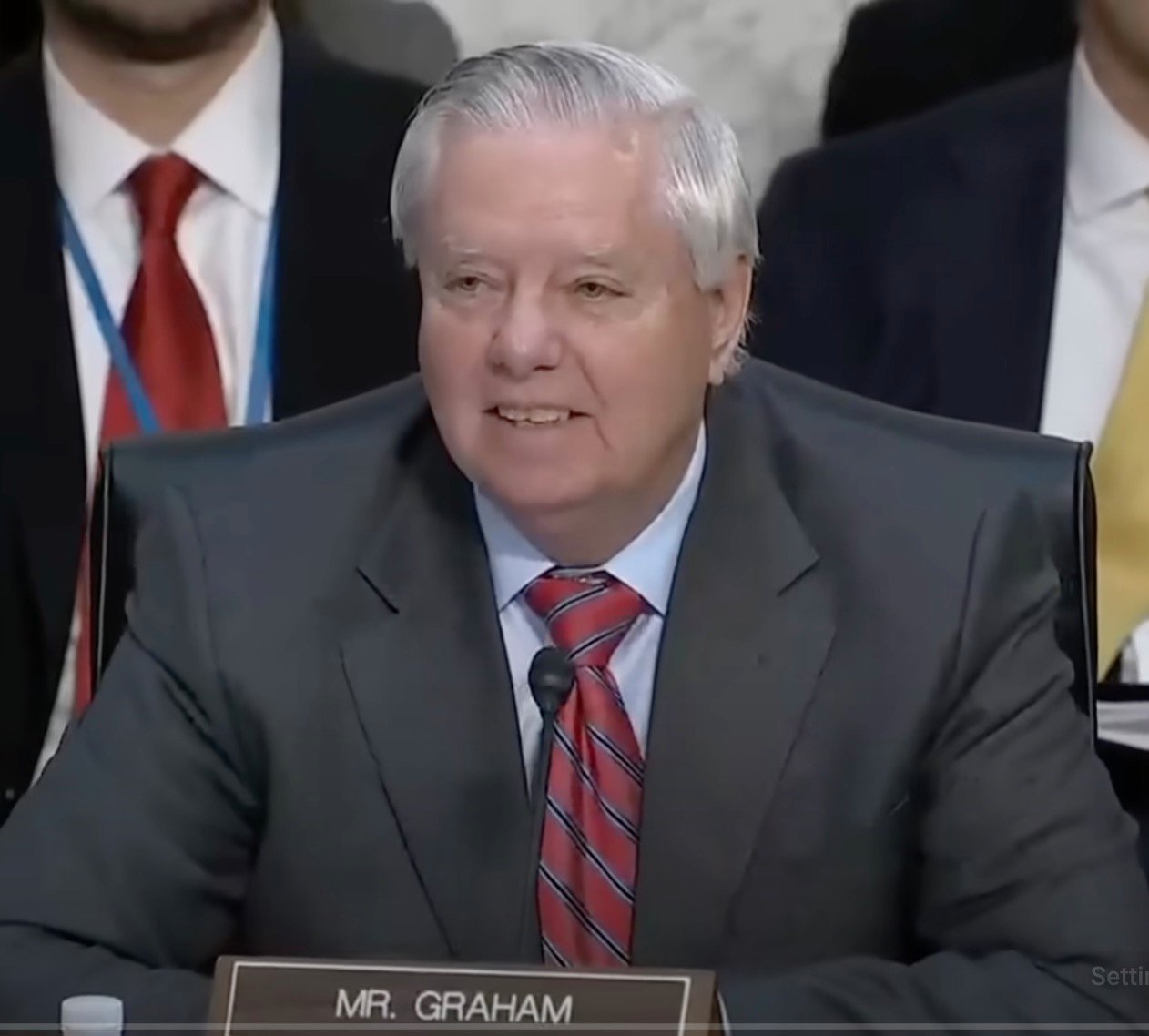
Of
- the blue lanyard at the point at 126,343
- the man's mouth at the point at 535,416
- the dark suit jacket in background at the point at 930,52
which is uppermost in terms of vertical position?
the dark suit jacket in background at the point at 930,52

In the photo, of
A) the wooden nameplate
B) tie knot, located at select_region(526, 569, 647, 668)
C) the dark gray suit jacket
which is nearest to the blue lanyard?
the dark gray suit jacket

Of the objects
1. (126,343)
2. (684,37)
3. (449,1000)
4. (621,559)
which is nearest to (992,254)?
(684,37)

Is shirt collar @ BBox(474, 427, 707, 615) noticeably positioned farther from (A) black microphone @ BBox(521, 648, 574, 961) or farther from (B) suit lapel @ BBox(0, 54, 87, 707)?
(B) suit lapel @ BBox(0, 54, 87, 707)

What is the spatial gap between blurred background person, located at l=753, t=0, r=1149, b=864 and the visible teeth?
78 centimetres

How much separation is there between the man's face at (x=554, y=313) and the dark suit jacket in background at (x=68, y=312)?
2.42 feet

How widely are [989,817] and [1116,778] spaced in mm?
468

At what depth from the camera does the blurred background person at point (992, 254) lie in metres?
2.40

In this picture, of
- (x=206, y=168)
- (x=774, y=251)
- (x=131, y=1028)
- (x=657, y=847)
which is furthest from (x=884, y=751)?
(x=206, y=168)

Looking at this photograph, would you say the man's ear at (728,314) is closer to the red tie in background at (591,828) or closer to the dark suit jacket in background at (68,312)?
the red tie in background at (591,828)

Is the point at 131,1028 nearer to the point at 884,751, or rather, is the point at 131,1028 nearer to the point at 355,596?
the point at 355,596

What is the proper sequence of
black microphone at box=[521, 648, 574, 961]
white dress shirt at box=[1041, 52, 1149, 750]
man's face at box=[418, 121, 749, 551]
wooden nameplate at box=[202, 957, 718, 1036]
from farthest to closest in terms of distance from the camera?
white dress shirt at box=[1041, 52, 1149, 750]
man's face at box=[418, 121, 749, 551]
black microphone at box=[521, 648, 574, 961]
wooden nameplate at box=[202, 957, 718, 1036]

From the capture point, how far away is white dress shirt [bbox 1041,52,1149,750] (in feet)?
7.85

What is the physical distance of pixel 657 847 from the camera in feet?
5.58

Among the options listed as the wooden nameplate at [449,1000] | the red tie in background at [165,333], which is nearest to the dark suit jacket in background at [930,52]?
the red tie in background at [165,333]
